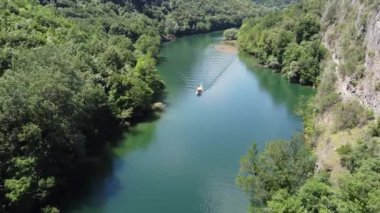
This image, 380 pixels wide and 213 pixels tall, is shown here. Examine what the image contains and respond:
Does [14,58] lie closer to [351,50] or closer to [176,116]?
[176,116]

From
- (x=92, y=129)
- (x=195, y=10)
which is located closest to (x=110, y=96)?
(x=92, y=129)

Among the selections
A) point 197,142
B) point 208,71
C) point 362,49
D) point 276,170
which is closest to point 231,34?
point 208,71

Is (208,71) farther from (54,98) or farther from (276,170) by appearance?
(276,170)

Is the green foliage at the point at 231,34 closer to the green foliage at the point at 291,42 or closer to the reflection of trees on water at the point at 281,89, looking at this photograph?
the green foliage at the point at 291,42

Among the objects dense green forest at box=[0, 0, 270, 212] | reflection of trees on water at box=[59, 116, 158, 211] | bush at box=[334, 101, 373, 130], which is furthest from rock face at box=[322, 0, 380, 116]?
dense green forest at box=[0, 0, 270, 212]

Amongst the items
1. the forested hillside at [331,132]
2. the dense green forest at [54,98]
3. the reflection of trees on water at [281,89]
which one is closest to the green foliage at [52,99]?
the dense green forest at [54,98]

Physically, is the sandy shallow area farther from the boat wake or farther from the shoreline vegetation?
the boat wake

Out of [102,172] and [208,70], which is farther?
[208,70]
